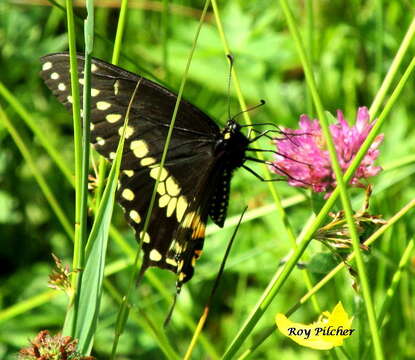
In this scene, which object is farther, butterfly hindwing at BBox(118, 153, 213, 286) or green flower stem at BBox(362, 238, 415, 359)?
butterfly hindwing at BBox(118, 153, 213, 286)

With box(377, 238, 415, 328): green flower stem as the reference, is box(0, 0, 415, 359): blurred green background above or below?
above

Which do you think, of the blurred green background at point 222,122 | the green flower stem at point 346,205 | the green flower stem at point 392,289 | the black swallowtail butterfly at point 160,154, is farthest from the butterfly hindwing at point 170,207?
the green flower stem at point 346,205

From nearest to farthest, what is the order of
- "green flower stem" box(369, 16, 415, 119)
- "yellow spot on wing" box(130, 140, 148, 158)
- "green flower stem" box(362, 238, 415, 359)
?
"green flower stem" box(369, 16, 415, 119) → "green flower stem" box(362, 238, 415, 359) → "yellow spot on wing" box(130, 140, 148, 158)

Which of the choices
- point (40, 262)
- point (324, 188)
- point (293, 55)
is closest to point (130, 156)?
point (324, 188)

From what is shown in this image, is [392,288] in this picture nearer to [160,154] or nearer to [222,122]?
[160,154]

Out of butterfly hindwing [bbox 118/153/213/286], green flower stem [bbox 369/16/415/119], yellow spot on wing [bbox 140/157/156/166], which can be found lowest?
green flower stem [bbox 369/16/415/119]

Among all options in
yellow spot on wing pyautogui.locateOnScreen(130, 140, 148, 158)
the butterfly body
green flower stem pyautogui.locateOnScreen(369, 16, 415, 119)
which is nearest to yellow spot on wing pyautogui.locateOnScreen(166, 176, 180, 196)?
the butterfly body

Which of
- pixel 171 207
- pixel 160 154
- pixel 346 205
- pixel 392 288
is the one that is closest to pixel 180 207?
pixel 171 207

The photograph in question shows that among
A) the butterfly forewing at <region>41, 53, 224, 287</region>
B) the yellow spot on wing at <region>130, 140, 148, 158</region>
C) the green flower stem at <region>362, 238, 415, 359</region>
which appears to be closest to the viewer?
the green flower stem at <region>362, 238, 415, 359</region>

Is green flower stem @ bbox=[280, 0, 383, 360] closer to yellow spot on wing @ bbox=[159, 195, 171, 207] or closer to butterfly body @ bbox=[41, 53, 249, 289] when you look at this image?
butterfly body @ bbox=[41, 53, 249, 289]
